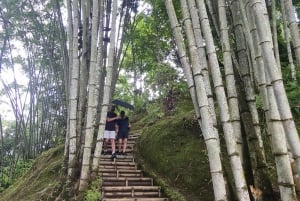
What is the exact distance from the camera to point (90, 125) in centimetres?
434

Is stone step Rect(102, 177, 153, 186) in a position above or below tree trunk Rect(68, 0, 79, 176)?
below

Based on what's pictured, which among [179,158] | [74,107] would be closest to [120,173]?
[179,158]

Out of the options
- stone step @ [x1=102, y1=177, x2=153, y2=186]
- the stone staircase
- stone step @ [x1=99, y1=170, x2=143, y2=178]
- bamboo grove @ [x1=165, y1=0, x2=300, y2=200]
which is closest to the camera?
bamboo grove @ [x1=165, y1=0, x2=300, y2=200]

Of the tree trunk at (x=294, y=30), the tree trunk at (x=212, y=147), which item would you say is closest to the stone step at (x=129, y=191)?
the tree trunk at (x=212, y=147)

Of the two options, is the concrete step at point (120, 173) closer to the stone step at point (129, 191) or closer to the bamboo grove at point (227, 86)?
the stone step at point (129, 191)

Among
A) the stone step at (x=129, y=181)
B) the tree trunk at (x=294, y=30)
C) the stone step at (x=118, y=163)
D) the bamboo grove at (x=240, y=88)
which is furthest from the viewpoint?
the stone step at (x=118, y=163)

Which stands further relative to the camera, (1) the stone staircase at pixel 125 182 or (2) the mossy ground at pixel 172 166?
(1) the stone staircase at pixel 125 182

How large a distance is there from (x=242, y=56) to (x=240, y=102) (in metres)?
0.53

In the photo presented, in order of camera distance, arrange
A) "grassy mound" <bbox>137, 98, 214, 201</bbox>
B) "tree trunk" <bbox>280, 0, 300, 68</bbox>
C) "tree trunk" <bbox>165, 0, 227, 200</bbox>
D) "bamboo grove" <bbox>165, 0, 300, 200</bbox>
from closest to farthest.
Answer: "bamboo grove" <bbox>165, 0, 300, 200</bbox> → "tree trunk" <bbox>165, 0, 227, 200</bbox> → "tree trunk" <bbox>280, 0, 300, 68</bbox> → "grassy mound" <bbox>137, 98, 214, 201</bbox>

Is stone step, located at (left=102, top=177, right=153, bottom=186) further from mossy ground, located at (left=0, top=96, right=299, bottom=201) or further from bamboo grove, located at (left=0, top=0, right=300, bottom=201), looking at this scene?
bamboo grove, located at (left=0, top=0, right=300, bottom=201)

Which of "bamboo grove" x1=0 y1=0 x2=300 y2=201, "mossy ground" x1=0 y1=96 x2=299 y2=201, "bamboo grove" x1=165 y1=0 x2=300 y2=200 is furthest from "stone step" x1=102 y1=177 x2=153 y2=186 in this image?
"bamboo grove" x1=165 y1=0 x2=300 y2=200

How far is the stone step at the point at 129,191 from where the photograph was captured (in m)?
4.60

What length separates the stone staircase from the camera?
181 inches

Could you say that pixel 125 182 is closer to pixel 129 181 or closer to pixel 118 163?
pixel 129 181
